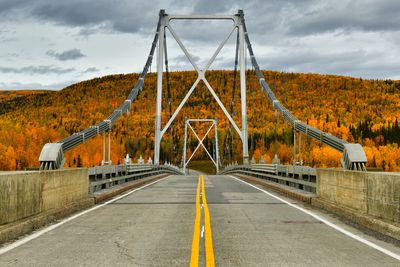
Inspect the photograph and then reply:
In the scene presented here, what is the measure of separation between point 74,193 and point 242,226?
5.30 m

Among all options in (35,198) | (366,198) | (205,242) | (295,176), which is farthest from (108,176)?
(205,242)

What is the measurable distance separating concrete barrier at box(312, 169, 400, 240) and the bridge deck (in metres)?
0.65

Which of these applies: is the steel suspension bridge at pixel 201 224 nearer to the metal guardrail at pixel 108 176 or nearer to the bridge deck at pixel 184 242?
the bridge deck at pixel 184 242

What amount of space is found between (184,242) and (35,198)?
12.1 ft

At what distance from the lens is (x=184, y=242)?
8.93 meters

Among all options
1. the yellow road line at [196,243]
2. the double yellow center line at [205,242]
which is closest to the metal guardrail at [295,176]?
the double yellow center line at [205,242]

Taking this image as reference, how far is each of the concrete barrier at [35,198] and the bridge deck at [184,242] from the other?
1.58ft

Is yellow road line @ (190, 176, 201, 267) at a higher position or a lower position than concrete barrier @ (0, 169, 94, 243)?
lower

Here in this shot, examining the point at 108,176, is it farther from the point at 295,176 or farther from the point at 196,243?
the point at 196,243

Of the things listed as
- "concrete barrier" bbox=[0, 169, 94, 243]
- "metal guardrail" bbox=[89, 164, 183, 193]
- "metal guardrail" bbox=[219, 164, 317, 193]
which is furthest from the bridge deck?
"metal guardrail" bbox=[89, 164, 183, 193]

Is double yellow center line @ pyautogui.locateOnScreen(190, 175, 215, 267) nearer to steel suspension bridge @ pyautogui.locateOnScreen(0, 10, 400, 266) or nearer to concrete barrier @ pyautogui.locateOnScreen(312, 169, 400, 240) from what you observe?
steel suspension bridge @ pyautogui.locateOnScreen(0, 10, 400, 266)

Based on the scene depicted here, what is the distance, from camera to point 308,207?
14.9m

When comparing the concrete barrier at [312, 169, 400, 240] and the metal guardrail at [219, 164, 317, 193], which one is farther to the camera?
the metal guardrail at [219, 164, 317, 193]

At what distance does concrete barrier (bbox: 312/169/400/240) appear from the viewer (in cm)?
996
